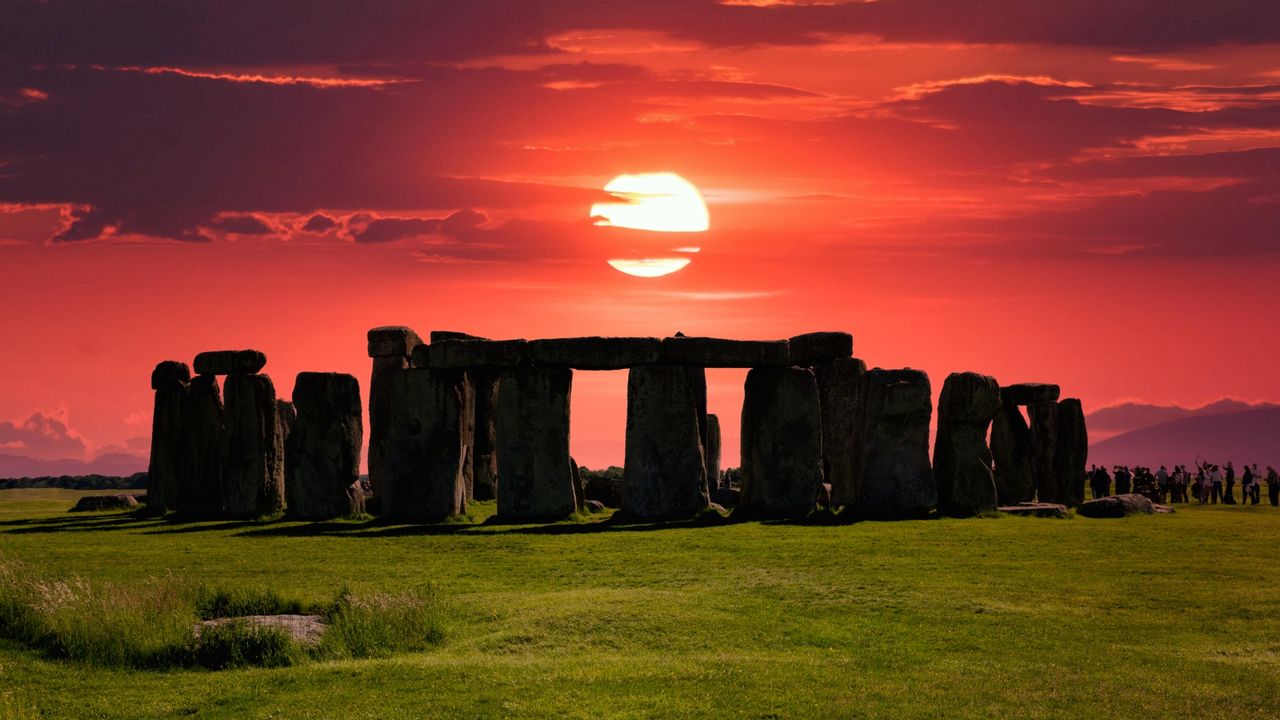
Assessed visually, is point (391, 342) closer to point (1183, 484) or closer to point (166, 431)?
point (166, 431)

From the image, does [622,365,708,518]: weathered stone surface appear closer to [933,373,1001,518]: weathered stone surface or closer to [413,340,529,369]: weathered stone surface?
[413,340,529,369]: weathered stone surface

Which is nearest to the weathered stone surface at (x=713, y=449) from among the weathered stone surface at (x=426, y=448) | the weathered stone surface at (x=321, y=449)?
the weathered stone surface at (x=426, y=448)

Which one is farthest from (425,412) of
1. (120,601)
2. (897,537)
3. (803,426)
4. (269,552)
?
(120,601)

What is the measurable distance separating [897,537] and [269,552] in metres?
13.0

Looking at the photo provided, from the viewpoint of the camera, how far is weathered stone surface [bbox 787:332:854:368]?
133 feet

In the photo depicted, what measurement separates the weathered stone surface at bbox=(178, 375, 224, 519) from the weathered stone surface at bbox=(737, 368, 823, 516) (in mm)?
14294

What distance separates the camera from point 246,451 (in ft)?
125

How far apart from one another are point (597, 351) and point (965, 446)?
9440 millimetres

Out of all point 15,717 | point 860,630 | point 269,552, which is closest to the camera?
point 15,717

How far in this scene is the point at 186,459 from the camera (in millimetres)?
39000

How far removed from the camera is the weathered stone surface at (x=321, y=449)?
1442 inches

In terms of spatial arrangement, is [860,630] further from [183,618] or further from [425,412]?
[425,412]

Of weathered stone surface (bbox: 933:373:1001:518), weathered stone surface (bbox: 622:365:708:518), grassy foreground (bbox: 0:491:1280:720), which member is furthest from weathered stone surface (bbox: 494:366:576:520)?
weathered stone surface (bbox: 933:373:1001:518)

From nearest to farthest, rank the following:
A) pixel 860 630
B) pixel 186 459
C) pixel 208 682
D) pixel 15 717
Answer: pixel 15 717, pixel 208 682, pixel 860 630, pixel 186 459
